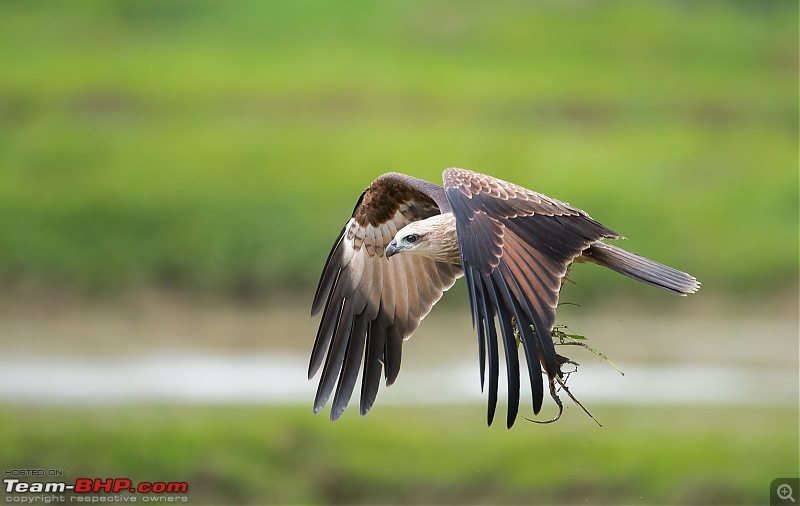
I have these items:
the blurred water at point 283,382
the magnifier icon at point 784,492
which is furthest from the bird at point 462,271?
the blurred water at point 283,382

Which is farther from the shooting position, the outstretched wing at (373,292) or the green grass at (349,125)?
the green grass at (349,125)

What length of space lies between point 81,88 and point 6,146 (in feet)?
9.59

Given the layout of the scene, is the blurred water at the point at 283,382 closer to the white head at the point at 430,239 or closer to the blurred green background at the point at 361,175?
the blurred green background at the point at 361,175

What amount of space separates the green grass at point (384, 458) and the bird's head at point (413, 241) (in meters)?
4.60

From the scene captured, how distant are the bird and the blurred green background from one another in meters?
3.44

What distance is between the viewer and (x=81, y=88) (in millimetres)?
25234

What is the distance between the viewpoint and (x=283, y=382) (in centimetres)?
1702

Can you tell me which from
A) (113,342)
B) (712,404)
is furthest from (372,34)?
(712,404)

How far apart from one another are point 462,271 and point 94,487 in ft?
15.8

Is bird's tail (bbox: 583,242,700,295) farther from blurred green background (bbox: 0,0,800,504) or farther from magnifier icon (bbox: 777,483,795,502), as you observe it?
magnifier icon (bbox: 777,483,795,502)

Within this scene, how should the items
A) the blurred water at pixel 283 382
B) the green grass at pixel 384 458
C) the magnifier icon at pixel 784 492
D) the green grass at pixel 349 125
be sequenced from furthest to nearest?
the green grass at pixel 349 125 < the blurred water at pixel 283 382 < the magnifier icon at pixel 784 492 < the green grass at pixel 384 458

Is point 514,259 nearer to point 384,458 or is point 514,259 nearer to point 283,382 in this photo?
point 384,458

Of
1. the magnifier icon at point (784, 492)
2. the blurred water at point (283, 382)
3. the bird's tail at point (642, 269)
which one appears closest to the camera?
the bird's tail at point (642, 269)

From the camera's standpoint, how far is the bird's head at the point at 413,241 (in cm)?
909
